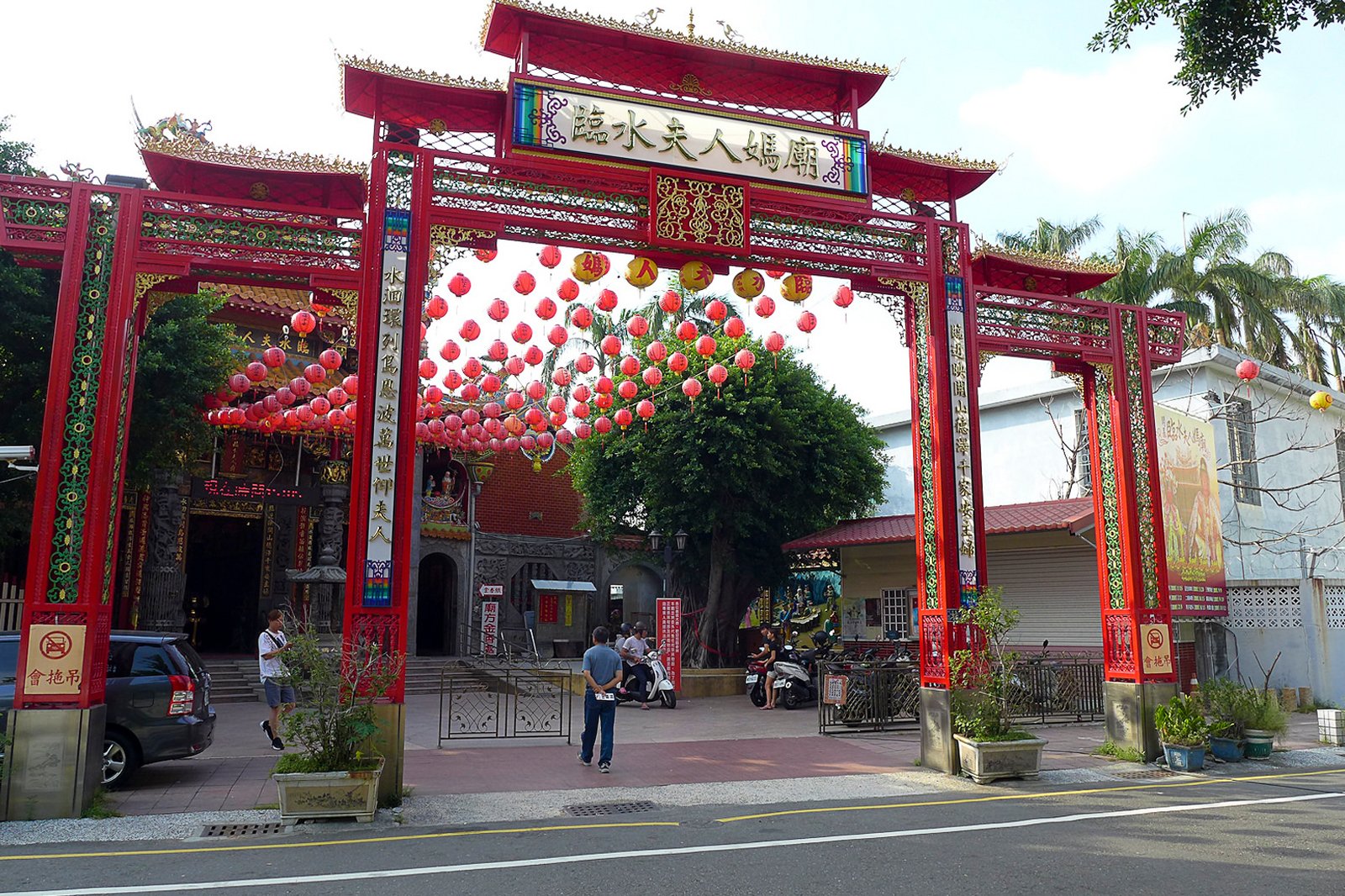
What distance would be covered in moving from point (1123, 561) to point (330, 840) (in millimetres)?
10210

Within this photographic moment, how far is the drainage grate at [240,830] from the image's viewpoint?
758 cm

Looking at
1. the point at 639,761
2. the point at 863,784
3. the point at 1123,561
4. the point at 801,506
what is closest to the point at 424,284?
the point at 639,761

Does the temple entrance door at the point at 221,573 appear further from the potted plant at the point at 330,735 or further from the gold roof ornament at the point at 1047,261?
the gold roof ornament at the point at 1047,261

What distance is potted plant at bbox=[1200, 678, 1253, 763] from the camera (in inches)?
460

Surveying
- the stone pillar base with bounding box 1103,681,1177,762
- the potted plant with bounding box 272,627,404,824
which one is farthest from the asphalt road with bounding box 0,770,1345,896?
the stone pillar base with bounding box 1103,681,1177,762

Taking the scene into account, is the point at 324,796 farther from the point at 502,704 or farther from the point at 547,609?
the point at 547,609

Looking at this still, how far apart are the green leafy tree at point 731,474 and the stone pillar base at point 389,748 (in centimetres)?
1230

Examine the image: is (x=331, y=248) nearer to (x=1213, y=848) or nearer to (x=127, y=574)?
(x=1213, y=848)

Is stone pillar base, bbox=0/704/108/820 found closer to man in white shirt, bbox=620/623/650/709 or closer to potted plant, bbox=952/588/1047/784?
potted plant, bbox=952/588/1047/784

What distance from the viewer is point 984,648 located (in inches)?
432

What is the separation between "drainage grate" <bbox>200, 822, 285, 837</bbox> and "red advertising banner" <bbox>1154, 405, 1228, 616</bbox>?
15214 mm

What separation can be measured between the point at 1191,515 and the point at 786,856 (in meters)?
14.3

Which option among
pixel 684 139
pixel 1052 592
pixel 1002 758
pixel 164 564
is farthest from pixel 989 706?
pixel 164 564

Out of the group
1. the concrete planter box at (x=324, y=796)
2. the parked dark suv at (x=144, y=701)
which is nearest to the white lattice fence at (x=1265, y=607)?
the concrete planter box at (x=324, y=796)
